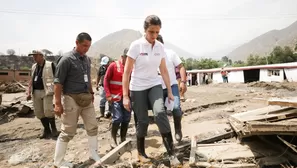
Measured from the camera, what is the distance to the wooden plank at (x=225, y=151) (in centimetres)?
318

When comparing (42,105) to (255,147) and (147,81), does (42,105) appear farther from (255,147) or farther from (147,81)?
(255,147)

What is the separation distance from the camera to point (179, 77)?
469cm

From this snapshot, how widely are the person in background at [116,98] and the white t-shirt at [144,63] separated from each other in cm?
116

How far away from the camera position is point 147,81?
318cm

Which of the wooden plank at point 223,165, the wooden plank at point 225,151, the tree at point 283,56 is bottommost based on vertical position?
the wooden plank at point 223,165

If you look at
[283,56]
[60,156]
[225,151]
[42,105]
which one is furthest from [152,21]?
[283,56]

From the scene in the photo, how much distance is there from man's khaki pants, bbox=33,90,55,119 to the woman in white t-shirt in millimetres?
2842

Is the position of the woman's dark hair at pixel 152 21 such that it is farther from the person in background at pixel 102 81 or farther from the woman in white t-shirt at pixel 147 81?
the person in background at pixel 102 81

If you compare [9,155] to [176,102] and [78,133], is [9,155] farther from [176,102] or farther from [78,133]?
[176,102]

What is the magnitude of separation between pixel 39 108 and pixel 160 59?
3.46m

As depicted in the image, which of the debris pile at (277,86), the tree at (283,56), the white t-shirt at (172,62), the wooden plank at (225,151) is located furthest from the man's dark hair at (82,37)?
the tree at (283,56)

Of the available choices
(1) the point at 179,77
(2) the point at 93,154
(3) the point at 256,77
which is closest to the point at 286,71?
(3) the point at 256,77

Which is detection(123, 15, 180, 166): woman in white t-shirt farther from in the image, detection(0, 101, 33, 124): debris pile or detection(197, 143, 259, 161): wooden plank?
detection(0, 101, 33, 124): debris pile

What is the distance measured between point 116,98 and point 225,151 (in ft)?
6.47
